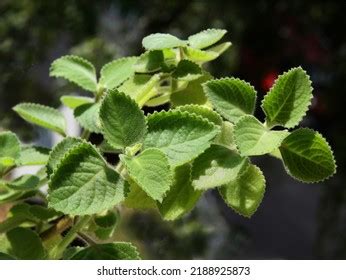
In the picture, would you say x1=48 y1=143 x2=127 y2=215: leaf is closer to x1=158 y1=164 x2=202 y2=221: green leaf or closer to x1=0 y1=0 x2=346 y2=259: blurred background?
x1=158 y1=164 x2=202 y2=221: green leaf

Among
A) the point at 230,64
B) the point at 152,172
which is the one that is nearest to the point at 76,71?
the point at 152,172

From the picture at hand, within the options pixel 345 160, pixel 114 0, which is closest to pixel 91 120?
pixel 114 0

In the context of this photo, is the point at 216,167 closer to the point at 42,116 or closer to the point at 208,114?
the point at 208,114

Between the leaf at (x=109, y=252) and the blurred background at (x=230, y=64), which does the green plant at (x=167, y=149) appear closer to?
the leaf at (x=109, y=252)

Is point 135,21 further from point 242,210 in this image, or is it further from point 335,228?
point 242,210

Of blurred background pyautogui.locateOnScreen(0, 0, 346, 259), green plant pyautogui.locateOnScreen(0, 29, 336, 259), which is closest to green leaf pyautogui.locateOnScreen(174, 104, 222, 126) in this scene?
green plant pyautogui.locateOnScreen(0, 29, 336, 259)

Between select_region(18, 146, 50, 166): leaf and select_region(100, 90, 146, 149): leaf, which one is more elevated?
select_region(100, 90, 146, 149): leaf

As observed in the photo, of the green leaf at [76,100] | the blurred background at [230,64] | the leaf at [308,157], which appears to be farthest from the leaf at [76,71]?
the blurred background at [230,64]
